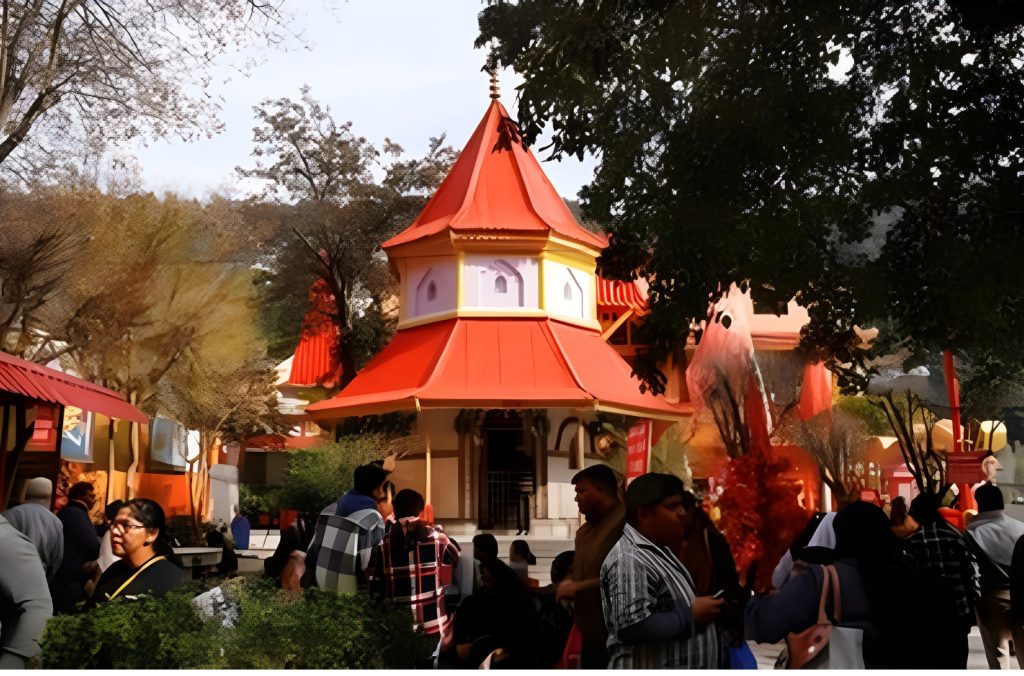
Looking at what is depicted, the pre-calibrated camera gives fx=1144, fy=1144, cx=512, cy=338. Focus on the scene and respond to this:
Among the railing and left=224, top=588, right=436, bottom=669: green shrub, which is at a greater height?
the railing

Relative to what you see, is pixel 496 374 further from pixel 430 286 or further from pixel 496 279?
pixel 430 286

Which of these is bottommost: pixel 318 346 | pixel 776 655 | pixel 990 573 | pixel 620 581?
pixel 776 655

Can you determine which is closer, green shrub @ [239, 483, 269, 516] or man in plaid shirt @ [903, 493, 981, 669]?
man in plaid shirt @ [903, 493, 981, 669]

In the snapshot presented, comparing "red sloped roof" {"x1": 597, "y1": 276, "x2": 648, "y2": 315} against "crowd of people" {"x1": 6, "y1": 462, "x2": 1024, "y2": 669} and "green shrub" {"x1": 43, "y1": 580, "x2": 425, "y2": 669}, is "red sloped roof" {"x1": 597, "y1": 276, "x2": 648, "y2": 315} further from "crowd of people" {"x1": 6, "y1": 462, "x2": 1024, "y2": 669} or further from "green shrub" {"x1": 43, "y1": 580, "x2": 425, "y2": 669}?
"green shrub" {"x1": 43, "y1": 580, "x2": 425, "y2": 669}

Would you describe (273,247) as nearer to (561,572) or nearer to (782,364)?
(782,364)

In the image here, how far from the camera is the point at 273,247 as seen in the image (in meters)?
38.4

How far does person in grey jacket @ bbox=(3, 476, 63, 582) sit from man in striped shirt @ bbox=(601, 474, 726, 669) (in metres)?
5.86

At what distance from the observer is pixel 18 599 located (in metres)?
5.07

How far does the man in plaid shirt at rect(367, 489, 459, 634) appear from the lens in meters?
7.64

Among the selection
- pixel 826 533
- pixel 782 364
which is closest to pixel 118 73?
pixel 826 533

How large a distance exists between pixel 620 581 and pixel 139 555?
243cm

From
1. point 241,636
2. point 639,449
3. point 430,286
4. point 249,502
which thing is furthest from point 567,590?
point 249,502

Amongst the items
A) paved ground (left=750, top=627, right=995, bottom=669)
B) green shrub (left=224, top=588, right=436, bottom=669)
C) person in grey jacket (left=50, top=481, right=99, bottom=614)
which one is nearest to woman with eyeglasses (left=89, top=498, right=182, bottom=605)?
green shrub (left=224, top=588, right=436, bottom=669)

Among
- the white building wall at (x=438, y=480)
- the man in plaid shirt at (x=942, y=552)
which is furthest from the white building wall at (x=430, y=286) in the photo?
the man in plaid shirt at (x=942, y=552)
